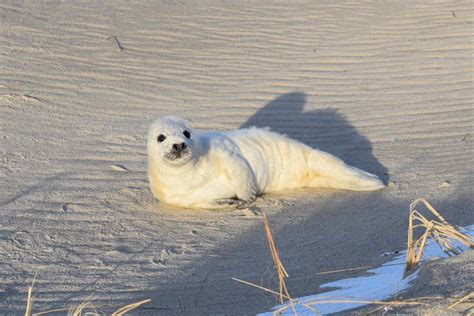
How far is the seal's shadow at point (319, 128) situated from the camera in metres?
7.58

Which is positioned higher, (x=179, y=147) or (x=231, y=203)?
(x=179, y=147)

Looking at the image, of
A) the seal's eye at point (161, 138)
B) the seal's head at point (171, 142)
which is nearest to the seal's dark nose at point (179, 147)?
the seal's head at point (171, 142)

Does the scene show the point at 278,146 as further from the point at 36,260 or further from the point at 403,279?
the point at 403,279

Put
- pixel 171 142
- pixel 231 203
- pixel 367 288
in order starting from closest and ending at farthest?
pixel 367 288 < pixel 171 142 < pixel 231 203

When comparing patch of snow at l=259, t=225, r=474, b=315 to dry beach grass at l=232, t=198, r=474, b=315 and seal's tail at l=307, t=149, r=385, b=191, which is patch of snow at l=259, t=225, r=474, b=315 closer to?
dry beach grass at l=232, t=198, r=474, b=315

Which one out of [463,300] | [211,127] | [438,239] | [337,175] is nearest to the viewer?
[463,300]

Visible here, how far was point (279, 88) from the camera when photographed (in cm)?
941

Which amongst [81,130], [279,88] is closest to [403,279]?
[81,130]

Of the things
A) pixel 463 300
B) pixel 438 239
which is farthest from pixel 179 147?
pixel 463 300

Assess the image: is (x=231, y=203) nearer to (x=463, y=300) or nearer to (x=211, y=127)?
(x=211, y=127)

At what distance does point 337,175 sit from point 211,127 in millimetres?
1823

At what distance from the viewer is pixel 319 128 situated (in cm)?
838

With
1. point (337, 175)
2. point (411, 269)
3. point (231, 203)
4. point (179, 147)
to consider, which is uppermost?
point (179, 147)

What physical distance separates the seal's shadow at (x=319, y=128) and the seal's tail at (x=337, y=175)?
1.22 ft
